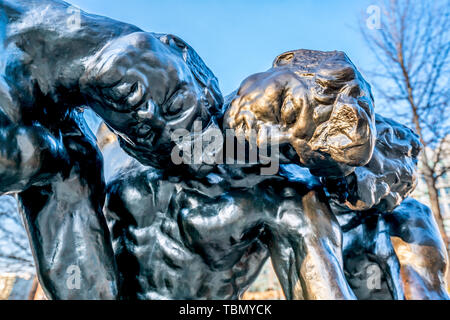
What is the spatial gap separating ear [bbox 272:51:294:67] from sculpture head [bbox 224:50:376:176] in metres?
0.11

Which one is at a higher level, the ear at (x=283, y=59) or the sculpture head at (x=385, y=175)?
the ear at (x=283, y=59)

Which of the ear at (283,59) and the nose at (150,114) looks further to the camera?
the ear at (283,59)

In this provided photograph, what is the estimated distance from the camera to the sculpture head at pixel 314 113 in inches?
40.2

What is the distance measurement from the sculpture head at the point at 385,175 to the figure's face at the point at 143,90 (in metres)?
0.56

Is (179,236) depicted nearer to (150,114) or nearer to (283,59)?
(150,114)

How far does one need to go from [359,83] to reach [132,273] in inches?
35.0

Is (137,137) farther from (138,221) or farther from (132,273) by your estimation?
(132,273)

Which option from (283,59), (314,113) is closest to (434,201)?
(283,59)

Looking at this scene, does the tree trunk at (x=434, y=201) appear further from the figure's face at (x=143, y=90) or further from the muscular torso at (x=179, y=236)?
the figure's face at (x=143, y=90)

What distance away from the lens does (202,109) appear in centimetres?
109

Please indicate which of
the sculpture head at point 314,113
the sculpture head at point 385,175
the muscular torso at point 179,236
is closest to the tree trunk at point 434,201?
the sculpture head at point 385,175

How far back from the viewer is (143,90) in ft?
3.25

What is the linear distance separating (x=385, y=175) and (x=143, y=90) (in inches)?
33.1
